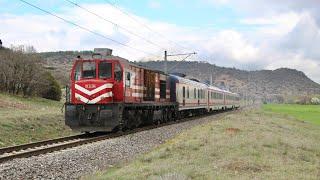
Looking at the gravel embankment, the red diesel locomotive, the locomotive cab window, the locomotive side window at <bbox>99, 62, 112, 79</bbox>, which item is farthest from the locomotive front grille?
the locomotive cab window

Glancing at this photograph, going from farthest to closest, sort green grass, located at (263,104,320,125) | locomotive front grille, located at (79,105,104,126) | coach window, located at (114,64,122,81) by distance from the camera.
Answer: green grass, located at (263,104,320,125), coach window, located at (114,64,122,81), locomotive front grille, located at (79,105,104,126)

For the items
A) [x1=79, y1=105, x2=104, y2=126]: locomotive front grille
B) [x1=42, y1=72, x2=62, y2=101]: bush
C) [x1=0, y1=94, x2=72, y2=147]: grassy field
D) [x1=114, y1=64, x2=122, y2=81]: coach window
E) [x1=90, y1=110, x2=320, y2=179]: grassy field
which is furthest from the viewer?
[x1=42, y1=72, x2=62, y2=101]: bush

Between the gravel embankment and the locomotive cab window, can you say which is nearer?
the gravel embankment

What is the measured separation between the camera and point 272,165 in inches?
525

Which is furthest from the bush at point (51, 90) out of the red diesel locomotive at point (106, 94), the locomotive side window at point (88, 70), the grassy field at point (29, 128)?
the locomotive side window at point (88, 70)

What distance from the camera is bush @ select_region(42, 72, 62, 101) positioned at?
168 feet

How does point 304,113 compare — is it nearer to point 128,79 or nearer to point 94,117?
point 128,79

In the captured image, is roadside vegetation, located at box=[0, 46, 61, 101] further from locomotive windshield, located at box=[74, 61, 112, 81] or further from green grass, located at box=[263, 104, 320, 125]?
green grass, located at box=[263, 104, 320, 125]

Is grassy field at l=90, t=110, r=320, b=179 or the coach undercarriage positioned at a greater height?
the coach undercarriage

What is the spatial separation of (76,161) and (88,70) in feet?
34.6

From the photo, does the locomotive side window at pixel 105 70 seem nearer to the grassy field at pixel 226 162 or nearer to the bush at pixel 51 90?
the grassy field at pixel 226 162

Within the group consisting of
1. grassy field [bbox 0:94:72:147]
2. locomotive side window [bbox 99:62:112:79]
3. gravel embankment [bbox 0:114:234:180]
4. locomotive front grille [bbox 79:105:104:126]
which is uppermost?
locomotive side window [bbox 99:62:112:79]

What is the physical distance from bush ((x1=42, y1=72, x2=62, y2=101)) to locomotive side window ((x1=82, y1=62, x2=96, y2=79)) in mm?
26806

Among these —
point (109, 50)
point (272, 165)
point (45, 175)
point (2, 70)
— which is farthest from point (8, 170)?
point (2, 70)
